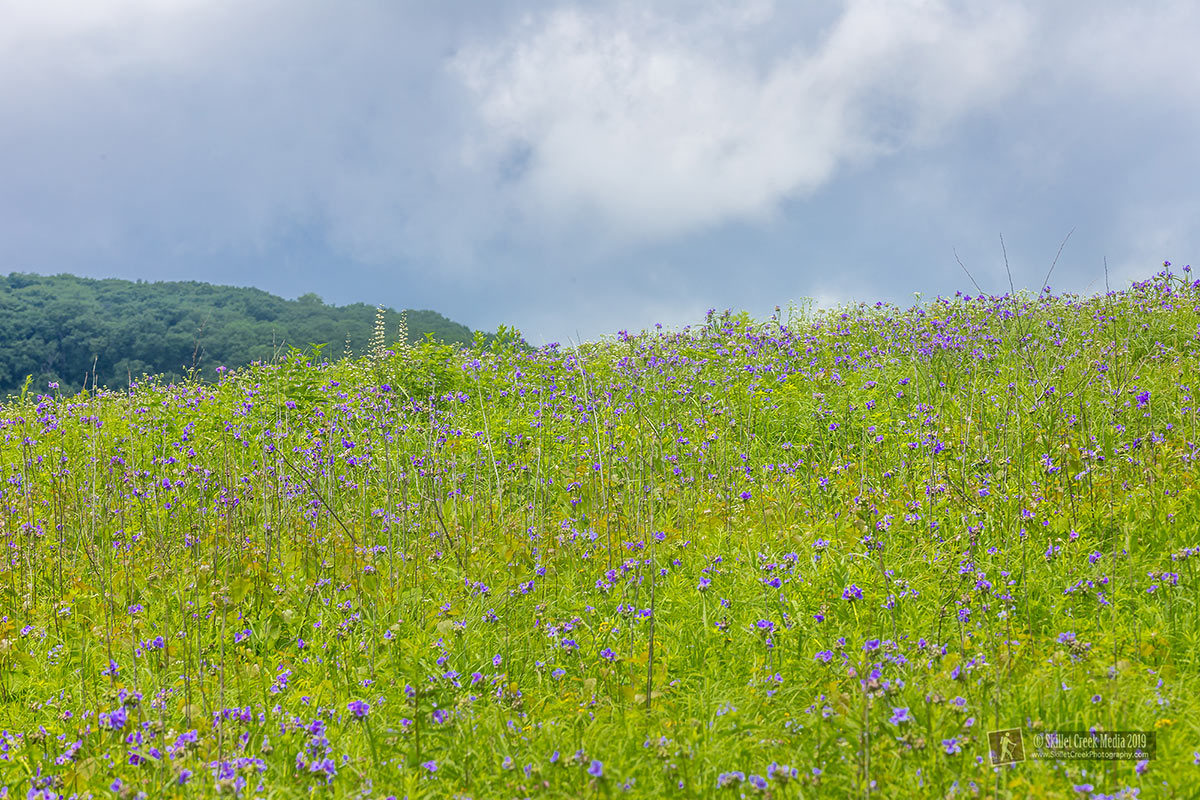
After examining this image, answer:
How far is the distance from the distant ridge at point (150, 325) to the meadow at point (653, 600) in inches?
863

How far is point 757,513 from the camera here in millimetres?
5246

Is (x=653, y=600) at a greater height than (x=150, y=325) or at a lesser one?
lesser

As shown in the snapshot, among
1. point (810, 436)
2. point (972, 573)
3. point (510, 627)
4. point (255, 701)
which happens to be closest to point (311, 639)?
point (255, 701)

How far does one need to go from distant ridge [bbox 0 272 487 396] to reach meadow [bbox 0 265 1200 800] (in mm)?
21929

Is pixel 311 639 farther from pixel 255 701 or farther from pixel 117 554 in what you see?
pixel 117 554

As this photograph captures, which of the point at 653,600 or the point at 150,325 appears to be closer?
the point at 653,600

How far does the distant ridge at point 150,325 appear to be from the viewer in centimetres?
3481

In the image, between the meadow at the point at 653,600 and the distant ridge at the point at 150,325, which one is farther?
the distant ridge at the point at 150,325

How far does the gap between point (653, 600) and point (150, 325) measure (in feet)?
182

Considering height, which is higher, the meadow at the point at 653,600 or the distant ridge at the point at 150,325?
the distant ridge at the point at 150,325

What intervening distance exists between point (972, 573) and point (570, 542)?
7.52ft

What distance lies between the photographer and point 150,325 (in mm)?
49594

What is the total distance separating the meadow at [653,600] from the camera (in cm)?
278

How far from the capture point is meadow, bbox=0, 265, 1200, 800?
9.12ft
